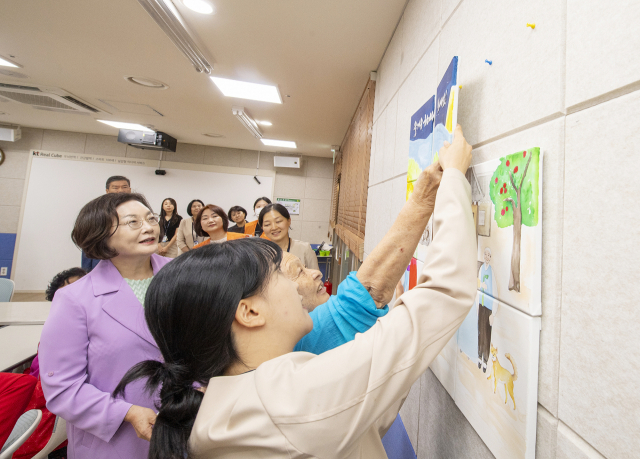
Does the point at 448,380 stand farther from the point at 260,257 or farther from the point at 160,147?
the point at 160,147

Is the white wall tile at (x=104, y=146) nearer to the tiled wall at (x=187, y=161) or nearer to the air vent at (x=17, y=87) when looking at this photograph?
the tiled wall at (x=187, y=161)

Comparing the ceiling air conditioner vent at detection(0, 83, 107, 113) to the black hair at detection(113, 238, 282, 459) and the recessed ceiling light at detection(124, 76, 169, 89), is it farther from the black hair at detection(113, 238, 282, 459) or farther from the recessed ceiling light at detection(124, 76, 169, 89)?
the black hair at detection(113, 238, 282, 459)

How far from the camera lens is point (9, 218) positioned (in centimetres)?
565

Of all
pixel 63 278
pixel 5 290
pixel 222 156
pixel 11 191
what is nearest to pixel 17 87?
pixel 5 290

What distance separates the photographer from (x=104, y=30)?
84.1 inches

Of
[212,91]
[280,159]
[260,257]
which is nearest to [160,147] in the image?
[280,159]

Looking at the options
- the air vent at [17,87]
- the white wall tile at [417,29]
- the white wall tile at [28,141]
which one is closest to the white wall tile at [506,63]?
the white wall tile at [417,29]

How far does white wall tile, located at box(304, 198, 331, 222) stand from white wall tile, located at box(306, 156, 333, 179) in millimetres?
574

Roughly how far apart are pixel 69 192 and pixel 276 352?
7181 mm

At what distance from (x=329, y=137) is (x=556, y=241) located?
176 inches

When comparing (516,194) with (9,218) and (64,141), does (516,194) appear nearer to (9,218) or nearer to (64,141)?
(64,141)

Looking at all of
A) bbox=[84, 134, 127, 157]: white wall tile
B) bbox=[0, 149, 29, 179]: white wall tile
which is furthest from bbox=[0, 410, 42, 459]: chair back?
bbox=[0, 149, 29, 179]: white wall tile

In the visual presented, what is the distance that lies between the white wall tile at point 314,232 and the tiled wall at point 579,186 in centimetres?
587

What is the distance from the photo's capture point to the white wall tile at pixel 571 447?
456 millimetres
